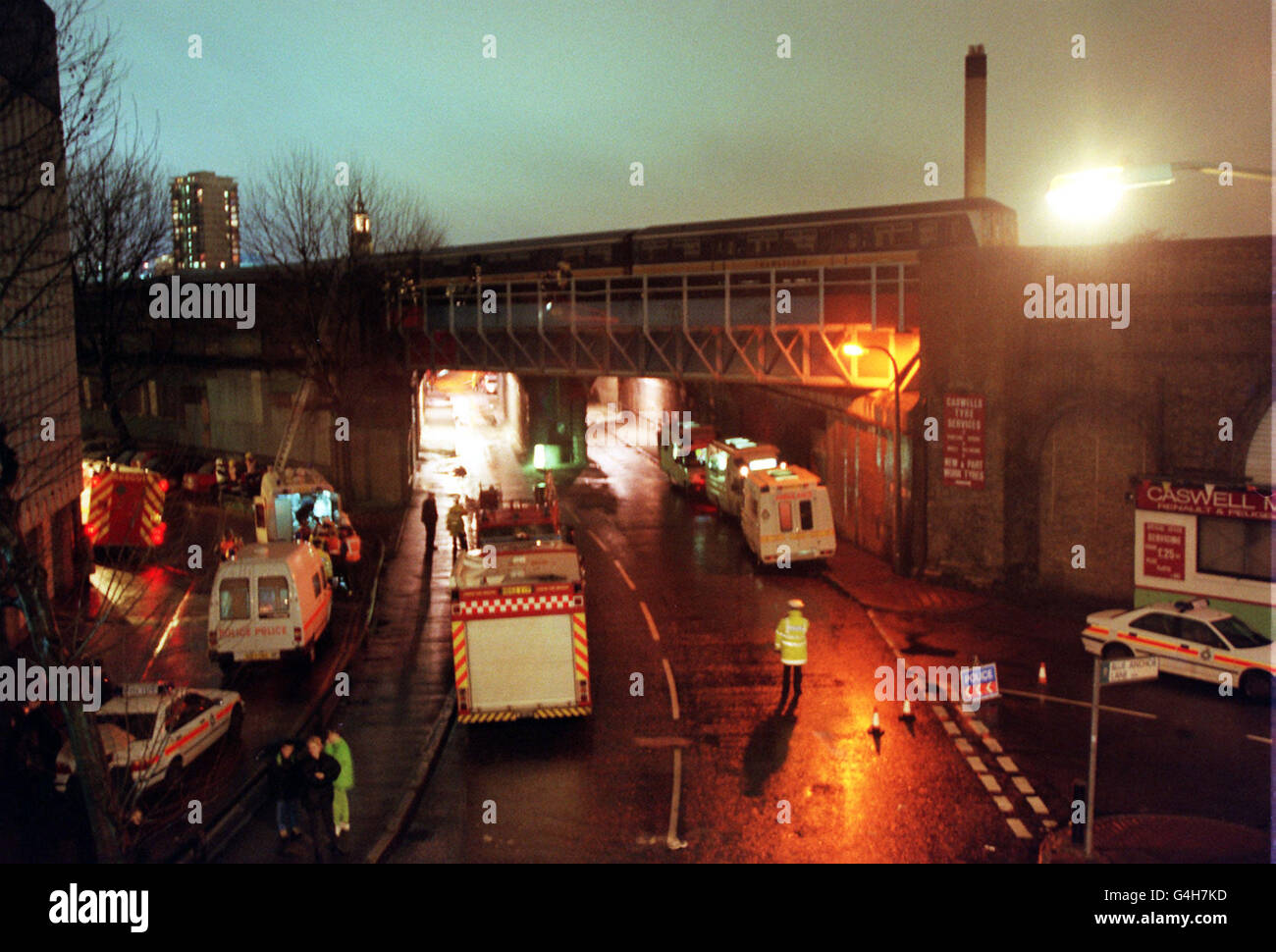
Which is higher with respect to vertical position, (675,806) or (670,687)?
(670,687)

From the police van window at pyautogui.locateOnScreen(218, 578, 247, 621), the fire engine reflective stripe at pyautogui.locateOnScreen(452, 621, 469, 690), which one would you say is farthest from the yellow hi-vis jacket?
the police van window at pyautogui.locateOnScreen(218, 578, 247, 621)

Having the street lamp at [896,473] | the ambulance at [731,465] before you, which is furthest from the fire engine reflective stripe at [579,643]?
the ambulance at [731,465]

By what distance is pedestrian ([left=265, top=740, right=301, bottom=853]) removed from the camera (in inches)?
412

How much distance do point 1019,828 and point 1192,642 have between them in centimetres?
647

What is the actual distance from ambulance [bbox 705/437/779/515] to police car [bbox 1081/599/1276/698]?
1162cm

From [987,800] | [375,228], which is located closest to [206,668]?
[987,800]

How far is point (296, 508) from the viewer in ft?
85.3

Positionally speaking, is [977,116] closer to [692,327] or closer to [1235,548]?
[692,327]

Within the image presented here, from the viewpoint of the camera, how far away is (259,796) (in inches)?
485

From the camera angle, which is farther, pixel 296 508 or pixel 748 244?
pixel 748 244

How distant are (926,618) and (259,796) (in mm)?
12917

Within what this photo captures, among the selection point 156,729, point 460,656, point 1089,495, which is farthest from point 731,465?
point 156,729

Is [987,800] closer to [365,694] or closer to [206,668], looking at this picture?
[365,694]
